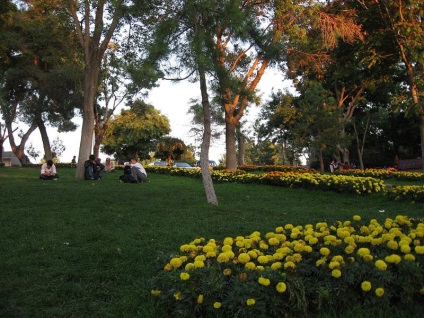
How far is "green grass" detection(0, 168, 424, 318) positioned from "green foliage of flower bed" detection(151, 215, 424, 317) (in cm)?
35

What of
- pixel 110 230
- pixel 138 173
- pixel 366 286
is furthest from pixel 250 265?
pixel 138 173

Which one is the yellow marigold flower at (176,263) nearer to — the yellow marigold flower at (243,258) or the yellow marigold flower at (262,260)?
the yellow marigold flower at (243,258)

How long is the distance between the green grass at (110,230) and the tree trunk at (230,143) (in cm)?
606

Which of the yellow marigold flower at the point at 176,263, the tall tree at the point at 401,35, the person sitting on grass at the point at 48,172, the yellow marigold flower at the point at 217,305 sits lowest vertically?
the yellow marigold flower at the point at 217,305

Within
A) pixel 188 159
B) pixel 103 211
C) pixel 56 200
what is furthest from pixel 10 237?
pixel 188 159

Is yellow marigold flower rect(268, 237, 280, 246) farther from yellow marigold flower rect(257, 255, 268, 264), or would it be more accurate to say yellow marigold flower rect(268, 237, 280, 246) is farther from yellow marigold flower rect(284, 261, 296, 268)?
yellow marigold flower rect(284, 261, 296, 268)

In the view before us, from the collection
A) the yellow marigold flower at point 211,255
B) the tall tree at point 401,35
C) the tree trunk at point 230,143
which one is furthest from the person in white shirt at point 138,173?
the yellow marigold flower at point 211,255

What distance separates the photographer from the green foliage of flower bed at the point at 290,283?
2.56 metres

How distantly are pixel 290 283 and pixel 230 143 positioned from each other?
14.2m

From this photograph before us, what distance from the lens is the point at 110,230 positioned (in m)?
5.55

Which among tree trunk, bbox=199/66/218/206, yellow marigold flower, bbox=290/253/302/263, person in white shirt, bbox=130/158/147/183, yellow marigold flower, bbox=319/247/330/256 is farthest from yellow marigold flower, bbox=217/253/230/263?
person in white shirt, bbox=130/158/147/183

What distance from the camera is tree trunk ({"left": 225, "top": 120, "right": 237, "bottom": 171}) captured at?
53.4ft

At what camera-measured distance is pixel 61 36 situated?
14.9 meters

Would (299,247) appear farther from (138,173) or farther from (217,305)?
(138,173)
